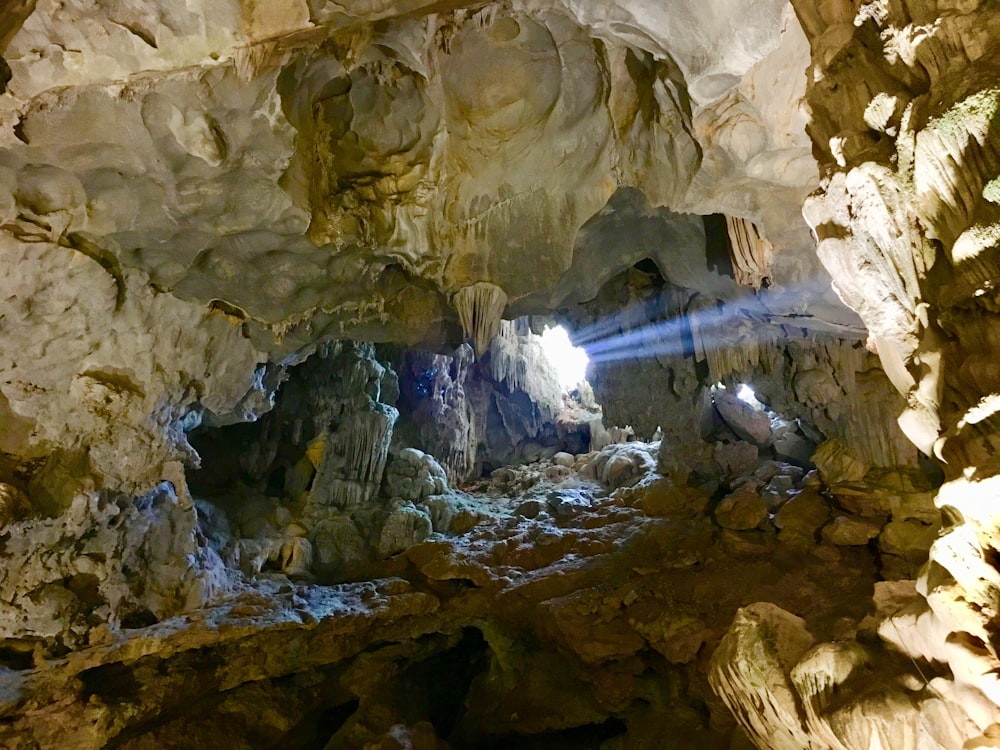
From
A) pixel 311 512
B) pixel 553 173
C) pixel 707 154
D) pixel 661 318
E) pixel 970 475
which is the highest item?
pixel 553 173

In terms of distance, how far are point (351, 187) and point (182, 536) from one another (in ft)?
13.6

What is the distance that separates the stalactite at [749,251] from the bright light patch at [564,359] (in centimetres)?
945

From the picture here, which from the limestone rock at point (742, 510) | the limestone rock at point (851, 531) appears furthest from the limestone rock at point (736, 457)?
the limestone rock at point (851, 531)

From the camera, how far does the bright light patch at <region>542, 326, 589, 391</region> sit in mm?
15609

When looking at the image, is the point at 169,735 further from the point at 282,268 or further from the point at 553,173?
the point at 553,173

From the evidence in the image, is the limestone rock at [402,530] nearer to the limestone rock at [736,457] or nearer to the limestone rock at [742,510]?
the limestone rock at [742,510]

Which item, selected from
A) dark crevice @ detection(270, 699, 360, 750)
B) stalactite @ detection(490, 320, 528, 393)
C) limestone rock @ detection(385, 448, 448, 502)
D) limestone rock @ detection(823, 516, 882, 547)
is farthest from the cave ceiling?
stalactite @ detection(490, 320, 528, 393)

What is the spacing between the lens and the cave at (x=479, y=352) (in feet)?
6.07

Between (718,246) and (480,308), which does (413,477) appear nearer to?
(480,308)

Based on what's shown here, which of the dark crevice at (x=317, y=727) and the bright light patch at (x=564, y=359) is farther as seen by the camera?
the bright light patch at (x=564, y=359)

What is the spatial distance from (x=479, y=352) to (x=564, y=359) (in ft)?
32.0

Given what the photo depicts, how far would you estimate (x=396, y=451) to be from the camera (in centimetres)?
1041

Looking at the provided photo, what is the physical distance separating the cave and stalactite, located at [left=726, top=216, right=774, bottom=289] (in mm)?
33

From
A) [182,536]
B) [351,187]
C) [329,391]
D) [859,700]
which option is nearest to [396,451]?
[329,391]
